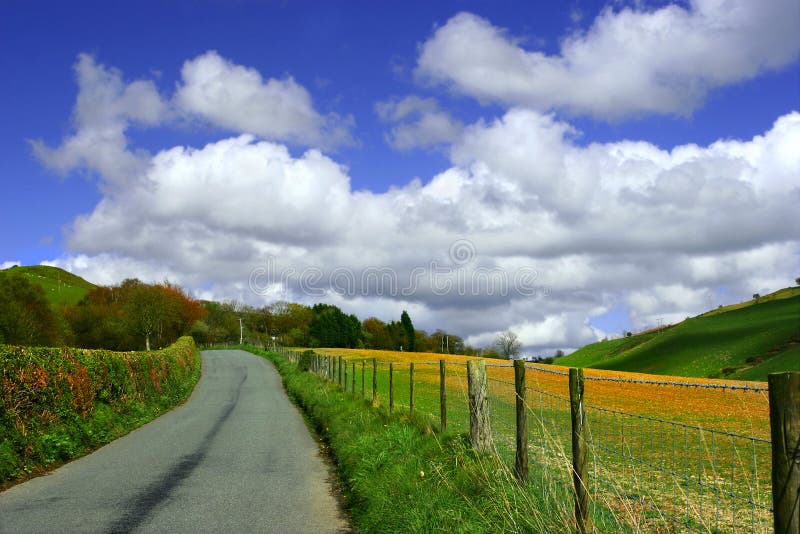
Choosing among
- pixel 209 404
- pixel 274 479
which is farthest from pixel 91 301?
pixel 274 479

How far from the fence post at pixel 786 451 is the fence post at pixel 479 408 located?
17.7ft

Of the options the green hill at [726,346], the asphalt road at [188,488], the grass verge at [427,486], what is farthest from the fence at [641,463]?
the green hill at [726,346]

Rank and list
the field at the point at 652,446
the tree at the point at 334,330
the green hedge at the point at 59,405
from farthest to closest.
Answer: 1. the tree at the point at 334,330
2. the green hedge at the point at 59,405
3. the field at the point at 652,446

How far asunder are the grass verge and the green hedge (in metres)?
5.51

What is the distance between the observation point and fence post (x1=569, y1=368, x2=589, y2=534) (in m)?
5.33

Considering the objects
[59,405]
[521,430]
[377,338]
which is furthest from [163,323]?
[521,430]

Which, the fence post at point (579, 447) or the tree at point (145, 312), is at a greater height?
the tree at point (145, 312)

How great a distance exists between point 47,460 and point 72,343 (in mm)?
84254

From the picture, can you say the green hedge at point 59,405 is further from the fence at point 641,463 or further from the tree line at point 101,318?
the tree line at point 101,318

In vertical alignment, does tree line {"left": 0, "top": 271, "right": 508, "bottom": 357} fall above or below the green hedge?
above

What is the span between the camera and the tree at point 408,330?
147 m

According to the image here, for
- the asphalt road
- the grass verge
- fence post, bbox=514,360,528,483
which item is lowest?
the asphalt road

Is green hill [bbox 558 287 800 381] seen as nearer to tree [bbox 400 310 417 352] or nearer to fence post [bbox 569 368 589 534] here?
tree [bbox 400 310 417 352]

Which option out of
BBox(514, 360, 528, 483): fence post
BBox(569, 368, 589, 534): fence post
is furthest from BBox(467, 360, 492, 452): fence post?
BBox(569, 368, 589, 534): fence post
